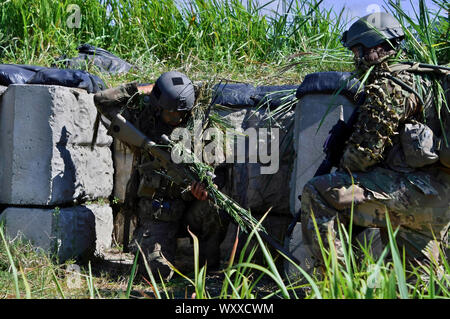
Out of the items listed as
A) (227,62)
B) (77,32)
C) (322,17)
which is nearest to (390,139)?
(227,62)

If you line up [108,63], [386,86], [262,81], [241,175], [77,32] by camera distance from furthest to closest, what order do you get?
[77,32] < [108,63] < [262,81] < [241,175] < [386,86]

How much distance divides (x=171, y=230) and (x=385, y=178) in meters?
1.97

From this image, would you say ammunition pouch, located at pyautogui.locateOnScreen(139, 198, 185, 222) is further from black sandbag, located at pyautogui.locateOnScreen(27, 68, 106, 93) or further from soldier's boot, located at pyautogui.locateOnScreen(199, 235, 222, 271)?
black sandbag, located at pyautogui.locateOnScreen(27, 68, 106, 93)

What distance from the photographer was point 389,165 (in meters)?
3.53

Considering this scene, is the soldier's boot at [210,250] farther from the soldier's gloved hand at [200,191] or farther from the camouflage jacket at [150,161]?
the soldier's gloved hand at [200,191]

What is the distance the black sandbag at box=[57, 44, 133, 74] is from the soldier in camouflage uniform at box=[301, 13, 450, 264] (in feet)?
10.1

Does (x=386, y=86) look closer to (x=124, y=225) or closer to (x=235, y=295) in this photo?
(x=235, y=295)

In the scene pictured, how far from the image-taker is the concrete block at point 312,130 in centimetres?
440

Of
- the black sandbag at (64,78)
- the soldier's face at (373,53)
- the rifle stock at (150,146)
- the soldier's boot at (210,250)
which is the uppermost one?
the soldier's face at (373,53)

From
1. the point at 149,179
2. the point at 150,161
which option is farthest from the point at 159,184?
the point at 150,161

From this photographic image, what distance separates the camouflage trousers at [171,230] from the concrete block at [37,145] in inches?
24.9

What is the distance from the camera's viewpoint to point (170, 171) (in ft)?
14.6

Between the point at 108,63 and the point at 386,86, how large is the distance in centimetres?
346

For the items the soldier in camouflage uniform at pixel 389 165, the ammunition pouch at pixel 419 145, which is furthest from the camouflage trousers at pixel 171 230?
the ammunition pouch at pixel 419 145
